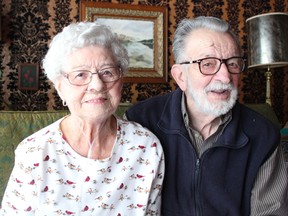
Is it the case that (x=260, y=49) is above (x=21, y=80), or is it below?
above

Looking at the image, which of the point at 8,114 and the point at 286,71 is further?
the point at 286,71

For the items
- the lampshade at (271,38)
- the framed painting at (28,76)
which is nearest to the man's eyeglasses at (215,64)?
the lampshade at (271,38)

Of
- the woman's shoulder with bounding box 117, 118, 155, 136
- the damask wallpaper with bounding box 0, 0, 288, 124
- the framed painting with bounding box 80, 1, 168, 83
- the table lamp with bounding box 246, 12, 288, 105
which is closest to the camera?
the woman's shoulder with bounding box 117, 118, 155, 136

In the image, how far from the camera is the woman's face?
4.07 feet

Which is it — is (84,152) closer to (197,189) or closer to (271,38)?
(197,189)

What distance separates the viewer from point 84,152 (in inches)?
52.2

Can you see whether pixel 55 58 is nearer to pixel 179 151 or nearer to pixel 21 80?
pixel 179 151

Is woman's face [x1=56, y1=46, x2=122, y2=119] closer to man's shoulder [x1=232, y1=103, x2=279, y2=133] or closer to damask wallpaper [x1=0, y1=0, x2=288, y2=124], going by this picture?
man's shoulder [x1=232, y1=103, x2=279, y2=133]

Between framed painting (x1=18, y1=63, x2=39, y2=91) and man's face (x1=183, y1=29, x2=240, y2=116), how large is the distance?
7.83ft

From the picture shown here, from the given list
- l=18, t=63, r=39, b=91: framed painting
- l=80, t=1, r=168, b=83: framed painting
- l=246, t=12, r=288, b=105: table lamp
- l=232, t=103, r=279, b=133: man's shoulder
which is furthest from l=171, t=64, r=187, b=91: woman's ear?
l=18, t=63, r=39, b=91: framed painting

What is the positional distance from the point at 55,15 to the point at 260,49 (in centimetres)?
204

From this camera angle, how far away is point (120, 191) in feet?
4.42

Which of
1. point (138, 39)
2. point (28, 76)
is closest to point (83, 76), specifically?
point (28, 76)

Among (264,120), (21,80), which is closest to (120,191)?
(264,120)
